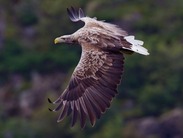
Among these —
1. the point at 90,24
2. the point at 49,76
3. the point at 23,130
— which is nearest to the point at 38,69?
the point at 49,76

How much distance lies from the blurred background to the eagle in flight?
22701 millimetres

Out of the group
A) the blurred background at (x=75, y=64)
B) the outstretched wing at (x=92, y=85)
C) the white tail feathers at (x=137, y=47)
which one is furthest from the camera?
the blurred background at (x=75, y=64)

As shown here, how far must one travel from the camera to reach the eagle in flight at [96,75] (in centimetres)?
1631

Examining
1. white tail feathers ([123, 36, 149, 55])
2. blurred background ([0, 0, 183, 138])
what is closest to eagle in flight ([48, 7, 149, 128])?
white tail feathers ([123, 36, 149, 55])

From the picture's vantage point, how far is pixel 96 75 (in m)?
16.6

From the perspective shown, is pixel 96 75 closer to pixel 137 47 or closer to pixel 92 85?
pixel 92 85

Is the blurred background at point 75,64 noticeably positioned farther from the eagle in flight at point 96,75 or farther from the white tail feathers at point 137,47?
the eagle in flight at point 96,75

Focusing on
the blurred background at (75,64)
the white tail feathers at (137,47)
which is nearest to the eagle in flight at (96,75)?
the white tail feathers at (137,47)

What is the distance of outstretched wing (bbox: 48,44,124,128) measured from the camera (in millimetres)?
16297

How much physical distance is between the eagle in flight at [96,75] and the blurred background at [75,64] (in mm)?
22701

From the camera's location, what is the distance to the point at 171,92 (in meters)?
44.6

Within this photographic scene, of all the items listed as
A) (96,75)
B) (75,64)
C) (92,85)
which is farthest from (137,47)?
(75,64)

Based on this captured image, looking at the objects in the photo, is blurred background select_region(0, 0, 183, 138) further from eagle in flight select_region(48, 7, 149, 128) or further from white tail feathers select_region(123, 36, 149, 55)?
eagle in flight select_region(48, 7, 149, 128)

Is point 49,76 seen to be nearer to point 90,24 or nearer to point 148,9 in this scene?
point 148,9
